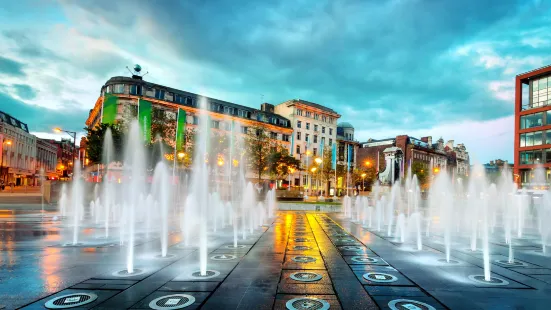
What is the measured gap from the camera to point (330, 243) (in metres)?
12.8

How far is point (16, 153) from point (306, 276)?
107 metres

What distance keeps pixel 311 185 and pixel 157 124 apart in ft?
157

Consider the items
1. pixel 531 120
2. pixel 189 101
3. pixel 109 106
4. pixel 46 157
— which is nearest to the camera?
pixel 109 106

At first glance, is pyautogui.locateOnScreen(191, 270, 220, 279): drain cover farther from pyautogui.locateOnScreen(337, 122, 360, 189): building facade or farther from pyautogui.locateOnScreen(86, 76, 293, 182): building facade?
pyautogui.locateOnScreen(337, 122, 360, 189): building facade

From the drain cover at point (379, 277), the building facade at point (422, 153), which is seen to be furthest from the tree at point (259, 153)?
the building facade at point (422, 153)

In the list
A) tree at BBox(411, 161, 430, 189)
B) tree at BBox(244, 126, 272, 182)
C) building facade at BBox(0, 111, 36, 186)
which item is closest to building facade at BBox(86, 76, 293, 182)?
tree at BBox(244, 126, 272, 182)

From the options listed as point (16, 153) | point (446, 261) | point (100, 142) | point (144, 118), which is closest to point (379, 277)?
point (446, 261)

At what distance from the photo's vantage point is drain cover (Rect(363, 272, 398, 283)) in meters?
7.41

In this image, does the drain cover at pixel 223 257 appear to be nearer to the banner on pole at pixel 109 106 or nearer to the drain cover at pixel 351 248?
the drain cover at pixel 351 248

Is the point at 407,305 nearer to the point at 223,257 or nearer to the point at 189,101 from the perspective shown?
the point at 223,257

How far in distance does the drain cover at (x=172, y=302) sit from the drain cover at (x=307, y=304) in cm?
177

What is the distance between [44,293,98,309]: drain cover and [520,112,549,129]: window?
7011cm

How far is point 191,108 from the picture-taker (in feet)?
209

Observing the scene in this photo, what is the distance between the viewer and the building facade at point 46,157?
10766 cm
